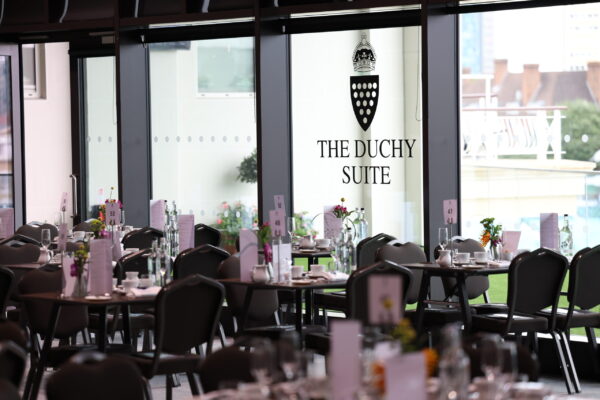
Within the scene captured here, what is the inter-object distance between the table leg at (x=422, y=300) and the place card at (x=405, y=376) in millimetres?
4955

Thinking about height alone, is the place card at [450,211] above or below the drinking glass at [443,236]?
above

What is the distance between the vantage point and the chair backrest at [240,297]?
7.50 meters

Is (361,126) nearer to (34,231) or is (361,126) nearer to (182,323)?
(34,231)

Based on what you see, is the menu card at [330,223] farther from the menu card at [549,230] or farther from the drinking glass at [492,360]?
the drinking glass at [492,360]

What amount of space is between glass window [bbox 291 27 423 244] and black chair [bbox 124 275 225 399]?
148 inches

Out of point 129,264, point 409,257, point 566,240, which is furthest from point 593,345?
point 129,264

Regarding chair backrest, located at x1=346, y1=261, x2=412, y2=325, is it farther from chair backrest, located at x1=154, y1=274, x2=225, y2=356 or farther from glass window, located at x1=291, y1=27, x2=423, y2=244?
glass window, located at x1=291, y1=27, x2=423, y2=244

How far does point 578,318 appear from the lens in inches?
303

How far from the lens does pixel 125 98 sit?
11.2m

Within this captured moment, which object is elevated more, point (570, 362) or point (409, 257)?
point (409, 257)

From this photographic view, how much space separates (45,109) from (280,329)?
262 inches

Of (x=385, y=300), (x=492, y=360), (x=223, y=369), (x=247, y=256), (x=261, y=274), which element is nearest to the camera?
(x=385, y=300)

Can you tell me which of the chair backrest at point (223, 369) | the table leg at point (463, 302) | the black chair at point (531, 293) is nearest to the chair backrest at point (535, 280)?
the black chair at point (531, 293)

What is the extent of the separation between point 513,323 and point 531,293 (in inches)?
9.4
